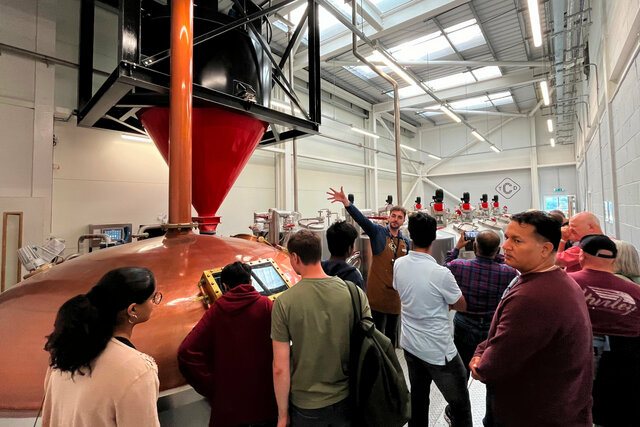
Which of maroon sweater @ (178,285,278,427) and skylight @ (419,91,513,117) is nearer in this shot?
maroon sweater @ (178,285,278,427)

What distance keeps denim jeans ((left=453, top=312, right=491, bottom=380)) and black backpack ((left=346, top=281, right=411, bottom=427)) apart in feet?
2.90

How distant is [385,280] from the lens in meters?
2.42

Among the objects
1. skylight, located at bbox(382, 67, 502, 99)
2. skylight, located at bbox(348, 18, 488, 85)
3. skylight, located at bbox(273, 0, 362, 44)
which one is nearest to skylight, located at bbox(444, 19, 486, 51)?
skylight, located at bbox(348, 18, 488, 85)

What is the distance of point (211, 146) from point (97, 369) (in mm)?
1829

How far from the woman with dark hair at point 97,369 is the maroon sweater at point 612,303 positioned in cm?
195

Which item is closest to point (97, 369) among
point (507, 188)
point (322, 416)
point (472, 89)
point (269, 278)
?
point (322, 416)

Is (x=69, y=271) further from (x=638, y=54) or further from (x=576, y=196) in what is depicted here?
(x=576, y=196)

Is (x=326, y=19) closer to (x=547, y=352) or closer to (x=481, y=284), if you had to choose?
(x=481, y=284)

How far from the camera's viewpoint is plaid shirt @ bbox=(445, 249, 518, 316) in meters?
1.77

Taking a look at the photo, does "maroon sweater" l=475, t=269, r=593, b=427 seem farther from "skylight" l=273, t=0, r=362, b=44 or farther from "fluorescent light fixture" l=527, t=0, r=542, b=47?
"skylight" l=273, t=0, r=362, b=44

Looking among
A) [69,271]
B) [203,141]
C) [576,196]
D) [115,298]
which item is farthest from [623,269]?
[576,196]

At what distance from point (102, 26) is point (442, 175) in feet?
41.8

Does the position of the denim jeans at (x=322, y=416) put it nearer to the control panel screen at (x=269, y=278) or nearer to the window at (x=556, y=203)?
the control panel screen at (x=269, y=278)

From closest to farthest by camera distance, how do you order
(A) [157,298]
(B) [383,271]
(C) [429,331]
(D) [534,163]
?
1. (A) [157,298]
2. (C) [429,331]
3. (B) [383,271]
4. (D) [534,163]
